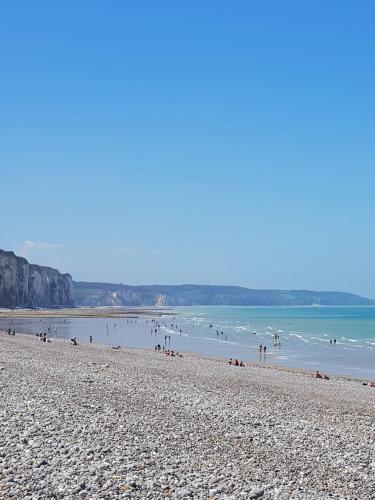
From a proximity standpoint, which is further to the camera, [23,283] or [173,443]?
[23,283]

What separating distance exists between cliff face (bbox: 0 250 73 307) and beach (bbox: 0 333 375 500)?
4982 inches

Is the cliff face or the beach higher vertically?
the cliff face

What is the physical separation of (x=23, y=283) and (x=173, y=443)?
158 m

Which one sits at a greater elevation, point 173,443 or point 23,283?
point 23,283

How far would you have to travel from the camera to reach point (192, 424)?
14.1 metres

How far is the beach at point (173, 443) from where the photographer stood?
9203 mm

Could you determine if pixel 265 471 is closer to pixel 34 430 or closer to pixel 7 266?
pixel 34 430

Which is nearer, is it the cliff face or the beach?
the beach

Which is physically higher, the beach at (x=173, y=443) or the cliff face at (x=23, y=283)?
the cliff face at (x=23, y=283)

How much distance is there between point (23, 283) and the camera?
16338cm

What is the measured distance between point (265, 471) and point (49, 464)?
385 cm

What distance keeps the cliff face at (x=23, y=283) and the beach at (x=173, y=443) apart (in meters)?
127

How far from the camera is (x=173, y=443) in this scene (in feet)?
39.2

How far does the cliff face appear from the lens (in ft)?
472
